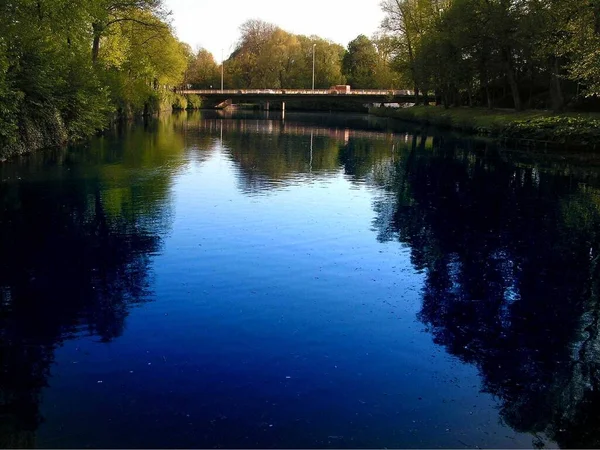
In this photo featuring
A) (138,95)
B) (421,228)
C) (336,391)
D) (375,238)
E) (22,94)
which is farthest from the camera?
(138,95)

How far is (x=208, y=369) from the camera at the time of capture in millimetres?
8562

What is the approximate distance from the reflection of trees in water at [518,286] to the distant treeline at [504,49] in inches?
708

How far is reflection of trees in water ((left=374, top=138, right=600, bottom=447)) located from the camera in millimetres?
8219

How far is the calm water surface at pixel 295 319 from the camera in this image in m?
7.36

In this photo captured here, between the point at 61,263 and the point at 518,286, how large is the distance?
9.76 metres

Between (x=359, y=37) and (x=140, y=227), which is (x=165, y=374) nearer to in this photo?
(x=140, y=227)

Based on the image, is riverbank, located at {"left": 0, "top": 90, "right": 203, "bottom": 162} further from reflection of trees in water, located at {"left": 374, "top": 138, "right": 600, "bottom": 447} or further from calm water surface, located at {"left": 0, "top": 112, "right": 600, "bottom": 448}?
reflection of trees in water, located at {"left": 374, "top": 138, "right": 600, "bottom": 447}

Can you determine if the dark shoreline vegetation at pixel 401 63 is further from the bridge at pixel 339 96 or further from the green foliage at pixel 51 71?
the bridge at pixel 339 96

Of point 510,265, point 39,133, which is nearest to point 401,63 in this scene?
point 39,133

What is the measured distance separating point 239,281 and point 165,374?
13.6ft

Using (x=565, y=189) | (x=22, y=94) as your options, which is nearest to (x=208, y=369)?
(x=565, y=189)

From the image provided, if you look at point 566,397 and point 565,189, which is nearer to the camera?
point 566,397

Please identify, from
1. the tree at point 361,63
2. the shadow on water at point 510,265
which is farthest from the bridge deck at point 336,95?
the shadow on water at point 510,265

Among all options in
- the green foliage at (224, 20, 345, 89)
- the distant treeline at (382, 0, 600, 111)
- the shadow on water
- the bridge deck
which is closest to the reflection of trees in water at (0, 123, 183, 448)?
the shadow on water
